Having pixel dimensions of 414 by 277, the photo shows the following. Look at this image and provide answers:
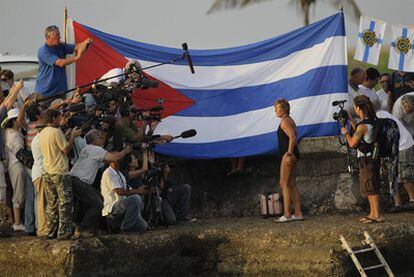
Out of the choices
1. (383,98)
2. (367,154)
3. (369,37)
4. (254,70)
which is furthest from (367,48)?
(367,154)

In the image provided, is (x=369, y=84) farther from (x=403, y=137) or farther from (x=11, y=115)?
(x=11, y=115)

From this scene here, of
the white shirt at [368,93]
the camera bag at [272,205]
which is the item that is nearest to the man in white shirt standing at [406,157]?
the white shirt at [368,93]

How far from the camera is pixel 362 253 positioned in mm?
12109

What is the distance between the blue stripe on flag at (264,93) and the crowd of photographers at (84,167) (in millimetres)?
897

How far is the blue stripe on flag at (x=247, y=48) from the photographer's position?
14.3m

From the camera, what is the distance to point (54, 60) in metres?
13.9

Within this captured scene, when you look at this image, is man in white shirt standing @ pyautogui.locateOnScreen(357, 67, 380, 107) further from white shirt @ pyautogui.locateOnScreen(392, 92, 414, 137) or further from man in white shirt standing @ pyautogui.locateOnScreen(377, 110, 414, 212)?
man in white shirt standing @ pyautogui.locateOnScreen(377, 110, 414, 212)

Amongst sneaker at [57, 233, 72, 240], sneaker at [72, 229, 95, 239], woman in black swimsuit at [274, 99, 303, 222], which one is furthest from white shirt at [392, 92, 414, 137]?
sneaker at [57, 233, 72, 240]

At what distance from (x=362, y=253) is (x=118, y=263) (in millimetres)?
2843

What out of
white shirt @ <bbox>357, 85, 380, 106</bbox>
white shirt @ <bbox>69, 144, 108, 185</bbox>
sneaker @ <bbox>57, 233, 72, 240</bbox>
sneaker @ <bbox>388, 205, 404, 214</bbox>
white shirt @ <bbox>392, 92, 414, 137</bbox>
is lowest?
sneaker @ <bbox>57, 233, 72, 240</bbox>

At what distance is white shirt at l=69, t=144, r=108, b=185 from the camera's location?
41.2 feet

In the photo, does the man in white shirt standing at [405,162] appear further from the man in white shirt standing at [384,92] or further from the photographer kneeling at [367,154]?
the man in white shirt standing at [384,92]

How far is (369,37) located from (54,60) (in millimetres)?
4299

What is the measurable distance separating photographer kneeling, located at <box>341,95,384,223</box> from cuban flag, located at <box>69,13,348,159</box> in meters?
1.21
